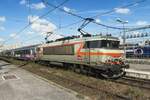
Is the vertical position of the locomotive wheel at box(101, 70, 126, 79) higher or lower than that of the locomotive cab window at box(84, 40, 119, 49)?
lower

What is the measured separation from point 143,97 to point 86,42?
8.96 metres

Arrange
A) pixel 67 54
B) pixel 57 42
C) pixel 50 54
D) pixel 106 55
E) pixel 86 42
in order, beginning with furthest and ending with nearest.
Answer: pixel 50 54 → pixel 57 42 → pixel 67 54 → pixel 86 42 → pixel 106 55

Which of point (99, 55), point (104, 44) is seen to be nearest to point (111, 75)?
point (99, 55)

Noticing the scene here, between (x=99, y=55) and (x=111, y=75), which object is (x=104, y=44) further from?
(x=111, y=75)

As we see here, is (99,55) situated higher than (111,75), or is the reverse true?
(99,55)

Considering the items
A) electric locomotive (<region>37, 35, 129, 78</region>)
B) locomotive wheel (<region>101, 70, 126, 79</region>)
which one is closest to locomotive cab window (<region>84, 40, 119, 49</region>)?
electric locomotive (<region>37, 35, 129, 78</region>)

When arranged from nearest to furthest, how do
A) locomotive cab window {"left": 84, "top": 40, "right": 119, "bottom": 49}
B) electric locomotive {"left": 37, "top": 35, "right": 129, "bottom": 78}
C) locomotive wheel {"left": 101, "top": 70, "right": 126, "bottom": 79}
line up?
electric locomotive {"left": 37, "top": 35, "right": 129, "bottom": 78} < locomotive cab window {"left": 84, "top": 40, "right": 119, "bottom": 49} < locomotive wheel {"left": 101, "top": 70, "right": 126, "bottom": 79}

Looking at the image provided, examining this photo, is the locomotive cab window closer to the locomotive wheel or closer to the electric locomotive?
the electric locomotive

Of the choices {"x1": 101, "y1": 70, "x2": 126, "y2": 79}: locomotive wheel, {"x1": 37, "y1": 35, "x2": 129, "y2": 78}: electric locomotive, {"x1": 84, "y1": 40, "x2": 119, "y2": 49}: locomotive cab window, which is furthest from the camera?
{"x1": 101, "y1": 70, "x2": 126, "y2": 79}: locomotive wheel

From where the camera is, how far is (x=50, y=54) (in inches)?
1136

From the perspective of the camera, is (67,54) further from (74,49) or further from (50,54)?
(50,54)

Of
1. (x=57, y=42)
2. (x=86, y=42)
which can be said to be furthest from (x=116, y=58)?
(x=57, y=42)

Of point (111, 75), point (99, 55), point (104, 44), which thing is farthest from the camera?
point (111, 75)

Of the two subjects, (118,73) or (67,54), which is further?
(67,54)
